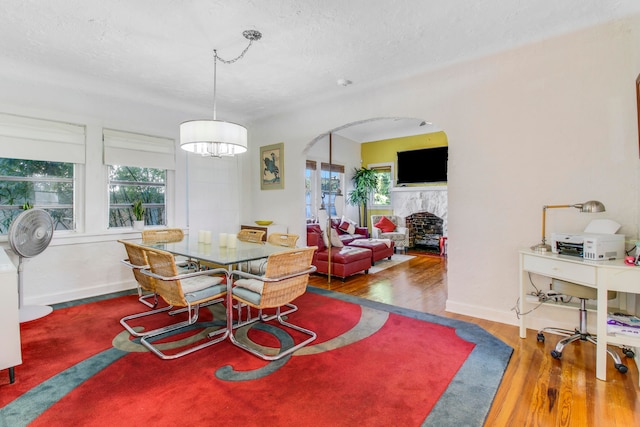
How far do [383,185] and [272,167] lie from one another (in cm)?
376

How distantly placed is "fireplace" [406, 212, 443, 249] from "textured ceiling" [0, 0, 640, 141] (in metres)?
4.41

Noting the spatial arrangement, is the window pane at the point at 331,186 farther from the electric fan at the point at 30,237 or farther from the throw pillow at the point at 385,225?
the electric fan at the point at 30,237

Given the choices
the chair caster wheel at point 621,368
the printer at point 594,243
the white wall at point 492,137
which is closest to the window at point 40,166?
the white wall at point 492,137

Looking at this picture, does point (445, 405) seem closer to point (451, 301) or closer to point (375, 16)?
point (451, 301)

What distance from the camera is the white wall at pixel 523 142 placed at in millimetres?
2469

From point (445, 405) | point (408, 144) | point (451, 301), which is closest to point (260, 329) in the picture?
point (445, 405)

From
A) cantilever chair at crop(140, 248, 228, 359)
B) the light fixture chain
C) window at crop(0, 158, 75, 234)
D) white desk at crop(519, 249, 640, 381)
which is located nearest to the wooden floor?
white desk at crop(519, 249, 640, 381)

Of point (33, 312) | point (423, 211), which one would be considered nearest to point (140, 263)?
point (33, 312)

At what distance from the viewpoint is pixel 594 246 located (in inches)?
83.1

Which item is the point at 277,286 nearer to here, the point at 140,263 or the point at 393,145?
the point at 140,263

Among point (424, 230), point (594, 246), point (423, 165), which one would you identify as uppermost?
point (423, 165)

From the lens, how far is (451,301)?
10.9 ft

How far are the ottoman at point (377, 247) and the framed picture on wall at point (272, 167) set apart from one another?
1.84m

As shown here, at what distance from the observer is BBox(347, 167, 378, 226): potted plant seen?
7722 mm
